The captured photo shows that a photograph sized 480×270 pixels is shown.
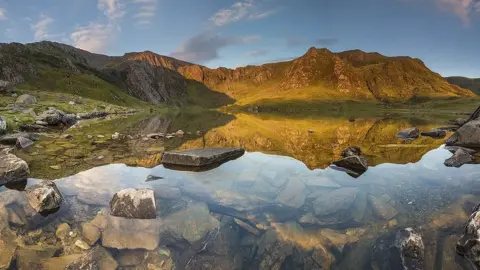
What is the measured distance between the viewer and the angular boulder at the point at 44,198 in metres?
11.3

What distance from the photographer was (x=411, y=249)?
8.23 m

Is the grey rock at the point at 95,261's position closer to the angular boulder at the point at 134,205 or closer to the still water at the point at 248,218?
the still water at the point at 248,218

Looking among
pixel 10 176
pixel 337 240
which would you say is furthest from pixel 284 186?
pixel 10 176

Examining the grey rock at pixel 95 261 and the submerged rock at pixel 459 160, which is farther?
the submerged rock at pixel 459 160

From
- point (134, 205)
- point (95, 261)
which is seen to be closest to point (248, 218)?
point (134, 205)

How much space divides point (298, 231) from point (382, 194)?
5.45 meters

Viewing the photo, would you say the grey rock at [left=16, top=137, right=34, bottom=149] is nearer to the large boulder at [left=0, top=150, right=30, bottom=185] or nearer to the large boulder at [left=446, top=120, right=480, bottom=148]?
the large boulder at [left=0, top=150, right=30, bottom=185]

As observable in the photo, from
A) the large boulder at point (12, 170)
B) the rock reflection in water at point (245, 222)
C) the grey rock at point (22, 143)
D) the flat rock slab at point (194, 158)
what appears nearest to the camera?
the rock reflection in water at point (245, 222)

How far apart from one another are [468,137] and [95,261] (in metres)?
32.5

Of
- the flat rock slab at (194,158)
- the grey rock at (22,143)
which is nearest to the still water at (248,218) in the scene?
the flat rock slab at (194,158)

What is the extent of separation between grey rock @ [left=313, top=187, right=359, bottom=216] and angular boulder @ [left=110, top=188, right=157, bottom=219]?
19.9 ft

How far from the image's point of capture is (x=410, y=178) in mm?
15664

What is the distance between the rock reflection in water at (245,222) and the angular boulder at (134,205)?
320mm

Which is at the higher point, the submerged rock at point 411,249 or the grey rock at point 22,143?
the submerged rock at point 411,249
